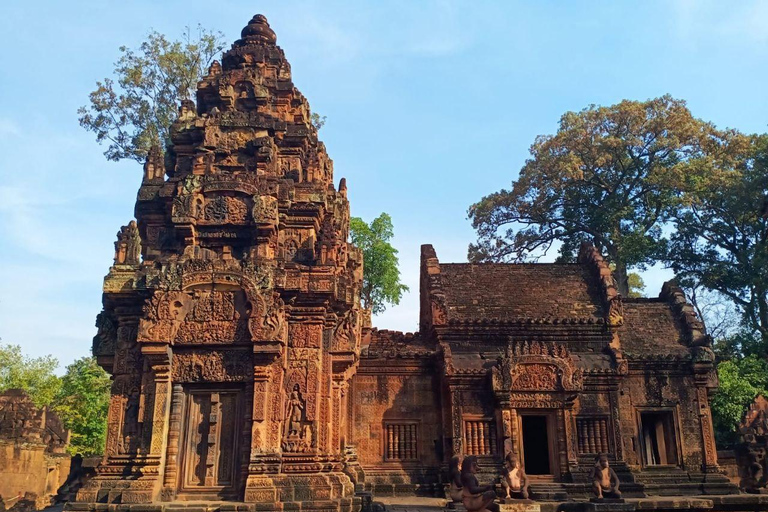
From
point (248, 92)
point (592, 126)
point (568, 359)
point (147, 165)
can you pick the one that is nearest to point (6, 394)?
point (147, 165)

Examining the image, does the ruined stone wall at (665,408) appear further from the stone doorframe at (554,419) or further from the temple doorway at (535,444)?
the temple doorway at (535,444)

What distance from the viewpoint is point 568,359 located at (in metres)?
16.2

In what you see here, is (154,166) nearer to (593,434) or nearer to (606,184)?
(593,434)

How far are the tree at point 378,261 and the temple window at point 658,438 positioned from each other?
14.0 metres

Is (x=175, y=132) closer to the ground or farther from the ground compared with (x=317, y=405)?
farther from the ground

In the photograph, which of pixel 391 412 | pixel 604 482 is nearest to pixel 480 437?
pixel 391 412

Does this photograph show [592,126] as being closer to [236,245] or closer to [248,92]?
[248,92]

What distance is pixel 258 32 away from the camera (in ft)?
→ 55.6

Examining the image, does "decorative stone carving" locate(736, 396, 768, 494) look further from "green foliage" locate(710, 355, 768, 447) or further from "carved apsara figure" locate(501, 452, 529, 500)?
"carved apsara figure" locate(501, 452, 529, 500)

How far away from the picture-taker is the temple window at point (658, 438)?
56.6ft

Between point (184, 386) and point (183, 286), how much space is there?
1.74 meters

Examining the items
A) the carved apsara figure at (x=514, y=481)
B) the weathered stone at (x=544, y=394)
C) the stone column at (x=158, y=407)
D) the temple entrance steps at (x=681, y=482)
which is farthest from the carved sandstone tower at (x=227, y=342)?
the temple entrance steps at (x=681, y=482)

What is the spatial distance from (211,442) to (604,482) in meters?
7.70

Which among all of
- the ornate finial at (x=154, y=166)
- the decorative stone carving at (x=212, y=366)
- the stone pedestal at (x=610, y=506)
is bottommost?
the stone pedestal at (x=610, y=506)
